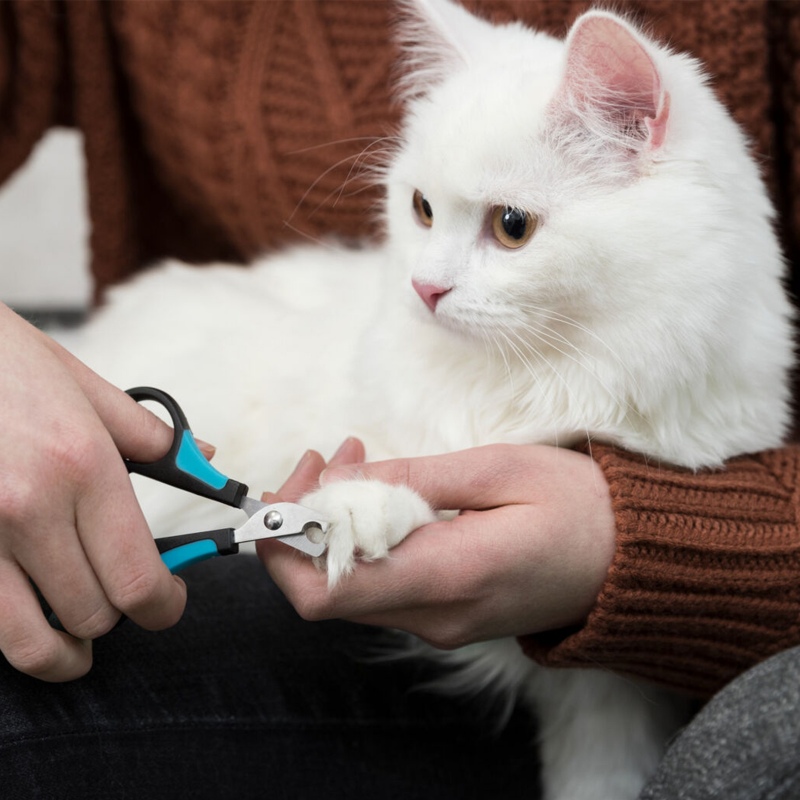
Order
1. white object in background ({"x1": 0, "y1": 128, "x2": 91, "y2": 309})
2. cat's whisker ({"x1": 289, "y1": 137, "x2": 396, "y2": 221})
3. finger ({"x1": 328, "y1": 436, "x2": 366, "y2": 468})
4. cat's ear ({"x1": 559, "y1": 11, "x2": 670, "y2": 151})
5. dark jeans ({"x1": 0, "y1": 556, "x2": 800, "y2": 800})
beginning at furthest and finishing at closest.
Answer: white object in background ({"x1": 0, "y1": 128, "x2": 91, "y2": 309})
cat's whisker ({"x1": 289, "y1": 137, "x2": 396, "y2": 221})
finger ({"x1": 328, "y1": 436, "x2": 366, "y2": 468})
cat's ear ({"x1": 559, "y1": 11, "x2": 670, "y2": 151})
dark jeans ({"x1": 0, "y1": 556, "x2": 800, "y2": 800})

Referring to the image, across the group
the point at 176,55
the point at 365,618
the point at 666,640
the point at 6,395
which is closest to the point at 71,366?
the point at 6,395

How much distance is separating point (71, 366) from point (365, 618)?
1.03 ft

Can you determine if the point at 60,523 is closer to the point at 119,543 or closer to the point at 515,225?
the point at 119,543

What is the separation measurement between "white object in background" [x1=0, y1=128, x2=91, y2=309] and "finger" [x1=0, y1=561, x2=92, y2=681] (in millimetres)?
1306

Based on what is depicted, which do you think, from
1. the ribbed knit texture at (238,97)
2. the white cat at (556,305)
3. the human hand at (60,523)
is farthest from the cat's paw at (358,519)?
the ribbed knit texture at (238,97)

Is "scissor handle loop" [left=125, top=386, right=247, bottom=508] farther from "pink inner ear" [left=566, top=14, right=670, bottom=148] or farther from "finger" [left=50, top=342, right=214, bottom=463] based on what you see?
"pink inner ear" [left=566, top=14, right=670, bottom=148]

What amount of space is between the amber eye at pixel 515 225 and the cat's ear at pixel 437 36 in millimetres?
208

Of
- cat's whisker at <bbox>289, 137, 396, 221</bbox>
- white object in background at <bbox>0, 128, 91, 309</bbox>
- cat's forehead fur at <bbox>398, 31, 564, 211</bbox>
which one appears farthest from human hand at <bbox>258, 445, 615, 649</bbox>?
white object in background at <bbox>0, 128, 91, 309</bbox>

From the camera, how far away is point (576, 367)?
78 cm

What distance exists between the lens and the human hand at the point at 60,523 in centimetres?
58

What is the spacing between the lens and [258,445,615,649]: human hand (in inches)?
26.6

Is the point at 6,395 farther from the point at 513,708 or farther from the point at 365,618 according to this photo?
the point at 513,708

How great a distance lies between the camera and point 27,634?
1.98ft

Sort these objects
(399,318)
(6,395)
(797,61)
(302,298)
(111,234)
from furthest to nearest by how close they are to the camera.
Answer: (111,234) < (302,298) < (797,61) < (399,318) < (6,395)
